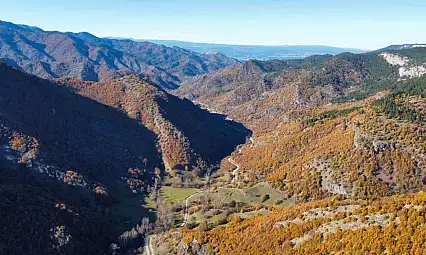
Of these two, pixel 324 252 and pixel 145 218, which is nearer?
pixel 324 252

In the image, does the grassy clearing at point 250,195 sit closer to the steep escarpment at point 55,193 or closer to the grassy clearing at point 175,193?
the grassy clearing at point 175,193

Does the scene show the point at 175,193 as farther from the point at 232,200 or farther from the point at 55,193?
the point at 55,193

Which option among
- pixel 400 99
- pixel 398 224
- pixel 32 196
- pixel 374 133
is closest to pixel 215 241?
pixel 398 224

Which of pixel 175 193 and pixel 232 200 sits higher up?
pixel 232 200

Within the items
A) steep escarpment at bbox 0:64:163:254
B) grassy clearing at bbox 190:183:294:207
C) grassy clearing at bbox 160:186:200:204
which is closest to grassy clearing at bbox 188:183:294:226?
grassy clearing at bbox 190:183:294:207

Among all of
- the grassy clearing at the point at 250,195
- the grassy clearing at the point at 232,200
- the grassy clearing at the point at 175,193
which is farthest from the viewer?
the grassy clearing at the point at 175,193

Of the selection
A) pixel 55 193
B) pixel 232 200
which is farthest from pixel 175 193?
pixel 55 193

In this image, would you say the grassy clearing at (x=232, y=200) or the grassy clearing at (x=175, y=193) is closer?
the grassy clearing at (x=232, y=200)

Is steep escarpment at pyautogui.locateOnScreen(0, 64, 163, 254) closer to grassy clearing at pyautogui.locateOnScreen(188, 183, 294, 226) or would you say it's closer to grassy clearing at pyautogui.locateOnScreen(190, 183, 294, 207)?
grassy clearing at pyautogui.locateOnScreen(188, 183, 294, 226)

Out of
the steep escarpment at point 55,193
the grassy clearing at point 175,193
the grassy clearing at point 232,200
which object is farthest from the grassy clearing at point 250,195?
the steep escarpment at point 55,193

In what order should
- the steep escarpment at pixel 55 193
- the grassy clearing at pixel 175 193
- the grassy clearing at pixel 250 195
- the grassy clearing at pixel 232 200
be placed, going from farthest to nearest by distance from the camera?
the grassy clearing at pixel 175 193, the grassy clearing at pixel 250 195, the grassy clearing at pixel 232 200, the steep escarpment at pixel 55 193

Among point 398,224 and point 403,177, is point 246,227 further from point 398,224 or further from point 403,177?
point 403,177
